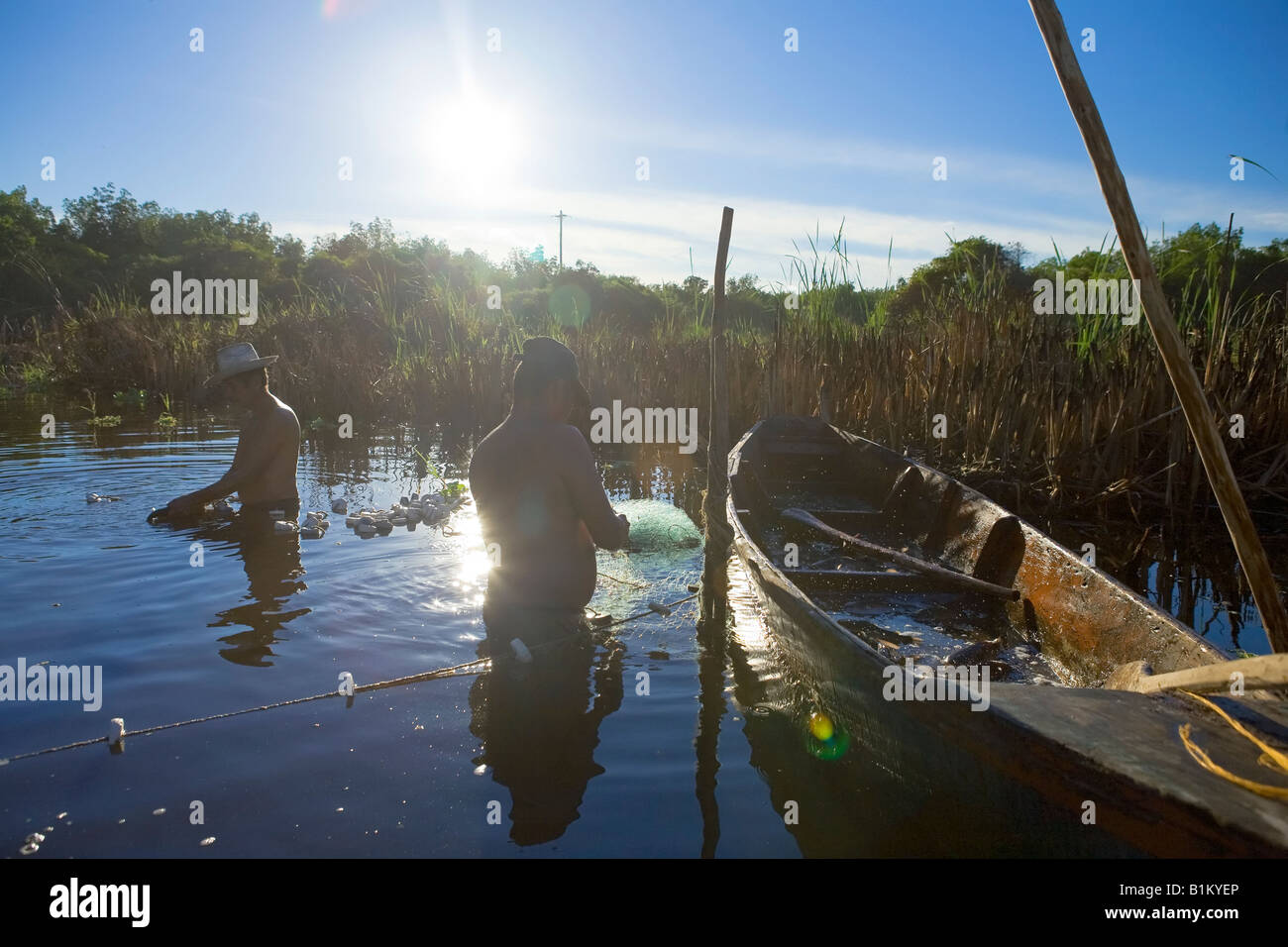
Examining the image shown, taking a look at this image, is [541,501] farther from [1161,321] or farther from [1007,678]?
[1161,321]

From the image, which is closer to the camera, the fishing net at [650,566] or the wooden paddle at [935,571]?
the wooden paddle at [935,571]

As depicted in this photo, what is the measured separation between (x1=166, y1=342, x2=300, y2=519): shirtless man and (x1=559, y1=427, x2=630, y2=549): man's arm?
3.34 meters

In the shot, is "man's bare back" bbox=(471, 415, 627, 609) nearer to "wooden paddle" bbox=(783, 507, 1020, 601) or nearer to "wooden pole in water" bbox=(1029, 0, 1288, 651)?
"wooden paddle" bbox=(783, 507, 1020, 601)

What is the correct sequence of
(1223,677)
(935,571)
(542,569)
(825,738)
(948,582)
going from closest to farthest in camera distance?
1. (1223,677)
2. (825,738)
3. (542,569)
4. (935,571)
5. (948,582)

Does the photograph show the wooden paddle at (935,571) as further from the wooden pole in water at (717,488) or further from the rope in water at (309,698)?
the rope in water at (309,698)

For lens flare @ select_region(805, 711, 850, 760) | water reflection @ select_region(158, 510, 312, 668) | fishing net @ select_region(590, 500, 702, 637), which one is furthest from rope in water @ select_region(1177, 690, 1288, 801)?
water reflection @ select_region(158, 510, 312, 668)

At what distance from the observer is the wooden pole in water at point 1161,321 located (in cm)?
254

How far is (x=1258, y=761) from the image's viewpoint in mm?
2078

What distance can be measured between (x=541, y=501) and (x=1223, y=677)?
9.24 ft

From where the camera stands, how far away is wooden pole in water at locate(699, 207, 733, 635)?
17.7 ft

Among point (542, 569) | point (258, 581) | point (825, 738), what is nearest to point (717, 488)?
point (542, 569)

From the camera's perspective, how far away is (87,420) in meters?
13.2

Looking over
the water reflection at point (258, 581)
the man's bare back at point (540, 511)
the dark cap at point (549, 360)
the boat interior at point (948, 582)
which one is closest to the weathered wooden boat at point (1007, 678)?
the boat interior at point (948, 582)

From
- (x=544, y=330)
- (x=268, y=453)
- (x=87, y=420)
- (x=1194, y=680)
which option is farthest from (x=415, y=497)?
(x=87, y=420)
